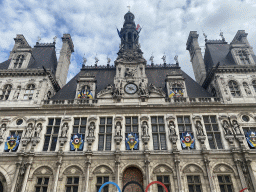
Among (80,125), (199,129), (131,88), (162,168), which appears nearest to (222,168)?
(199,129)

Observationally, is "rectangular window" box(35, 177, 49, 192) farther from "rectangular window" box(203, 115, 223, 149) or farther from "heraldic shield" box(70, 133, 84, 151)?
"rectangular window" box(203, 115, 223, 149)

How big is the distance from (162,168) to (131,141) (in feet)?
13.4

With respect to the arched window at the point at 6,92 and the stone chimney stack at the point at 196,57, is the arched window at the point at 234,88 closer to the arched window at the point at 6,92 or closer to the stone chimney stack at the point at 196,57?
the stone chimney stack at the point at 196,57

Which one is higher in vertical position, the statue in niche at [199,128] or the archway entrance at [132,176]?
the statue in niche at [199,128]

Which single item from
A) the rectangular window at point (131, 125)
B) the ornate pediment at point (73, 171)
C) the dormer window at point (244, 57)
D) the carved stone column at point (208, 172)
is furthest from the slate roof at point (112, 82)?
the ornate pediment at point (73, 171)

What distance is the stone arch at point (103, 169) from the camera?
1938cm

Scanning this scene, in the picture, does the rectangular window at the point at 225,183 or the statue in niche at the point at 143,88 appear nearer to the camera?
the rectangular window at the point at 225,183

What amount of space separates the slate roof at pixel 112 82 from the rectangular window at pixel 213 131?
3947 millimetres

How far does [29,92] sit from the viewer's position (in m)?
25.1

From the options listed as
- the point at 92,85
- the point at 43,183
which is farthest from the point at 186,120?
the point at 43,183

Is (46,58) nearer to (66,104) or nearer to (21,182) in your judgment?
(66,104)

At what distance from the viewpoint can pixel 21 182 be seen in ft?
62.0

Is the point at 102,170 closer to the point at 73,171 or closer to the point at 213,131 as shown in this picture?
the point at 73,171

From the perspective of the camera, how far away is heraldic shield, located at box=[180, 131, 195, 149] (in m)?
20.5
